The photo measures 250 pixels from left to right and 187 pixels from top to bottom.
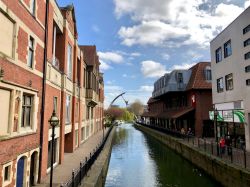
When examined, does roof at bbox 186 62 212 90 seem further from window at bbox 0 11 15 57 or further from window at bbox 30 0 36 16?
window at bbox 0 11 15 57

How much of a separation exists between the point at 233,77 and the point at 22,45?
59.5 feet

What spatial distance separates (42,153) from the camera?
12.2m

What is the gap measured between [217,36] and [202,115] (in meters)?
12.3

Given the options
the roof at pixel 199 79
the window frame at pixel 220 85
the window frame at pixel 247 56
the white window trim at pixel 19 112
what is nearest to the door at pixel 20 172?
the white window trim at pixel 19 112

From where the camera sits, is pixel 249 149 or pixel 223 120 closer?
pixel 249 149

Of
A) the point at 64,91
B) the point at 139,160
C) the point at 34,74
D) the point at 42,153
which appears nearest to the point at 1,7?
the point at 34,74

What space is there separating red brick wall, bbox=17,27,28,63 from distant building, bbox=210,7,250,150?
1640cm

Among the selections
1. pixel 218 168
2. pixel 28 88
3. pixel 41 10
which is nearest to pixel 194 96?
pixel 218 168

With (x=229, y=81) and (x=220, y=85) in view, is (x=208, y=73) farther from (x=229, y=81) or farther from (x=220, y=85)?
(x=229, y=81)

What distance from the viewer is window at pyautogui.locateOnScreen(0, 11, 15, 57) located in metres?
8.01

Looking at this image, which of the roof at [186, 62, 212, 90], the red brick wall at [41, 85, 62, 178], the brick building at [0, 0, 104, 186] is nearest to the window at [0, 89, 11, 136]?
the brick building at [0, 0, 104, 186]

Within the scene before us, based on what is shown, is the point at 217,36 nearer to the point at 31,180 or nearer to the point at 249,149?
the point at 249,149

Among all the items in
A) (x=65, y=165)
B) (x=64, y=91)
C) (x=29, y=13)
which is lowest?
(x=65, y=165)

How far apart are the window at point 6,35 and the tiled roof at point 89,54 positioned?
845 inches
